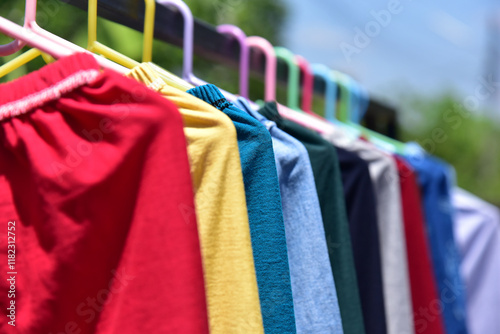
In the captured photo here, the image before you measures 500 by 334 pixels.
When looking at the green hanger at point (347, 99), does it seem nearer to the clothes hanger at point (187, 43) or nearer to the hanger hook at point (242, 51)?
the hanger hook at point (242, 51)

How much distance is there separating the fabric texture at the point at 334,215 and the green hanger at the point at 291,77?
30 cm

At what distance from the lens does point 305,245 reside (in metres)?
0.61

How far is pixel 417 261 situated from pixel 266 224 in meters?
0.44

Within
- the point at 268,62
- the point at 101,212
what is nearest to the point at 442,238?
the point at 268,62

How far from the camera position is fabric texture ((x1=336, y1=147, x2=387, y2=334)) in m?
0.74

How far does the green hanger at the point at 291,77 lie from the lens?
100cm

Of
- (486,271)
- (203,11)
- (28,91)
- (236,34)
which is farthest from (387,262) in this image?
(203,11)

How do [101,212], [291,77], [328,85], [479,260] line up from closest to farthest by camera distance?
1. [101,212]
2. [291,77]
3. [328,85]
4. [479,260]

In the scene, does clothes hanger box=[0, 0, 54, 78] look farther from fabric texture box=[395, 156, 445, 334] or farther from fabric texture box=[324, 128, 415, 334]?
fabric texture box=[395, 156, 445, 334]

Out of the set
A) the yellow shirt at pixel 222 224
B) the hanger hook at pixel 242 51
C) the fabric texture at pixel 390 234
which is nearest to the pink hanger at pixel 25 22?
the yellow shirt at pixel 222 224

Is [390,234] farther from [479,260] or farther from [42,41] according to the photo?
[479,260]

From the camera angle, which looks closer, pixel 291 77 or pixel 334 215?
pixel 334 215

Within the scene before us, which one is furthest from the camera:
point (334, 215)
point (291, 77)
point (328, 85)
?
point (328, 85)

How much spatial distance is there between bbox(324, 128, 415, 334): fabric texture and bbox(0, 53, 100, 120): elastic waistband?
0.46 m
